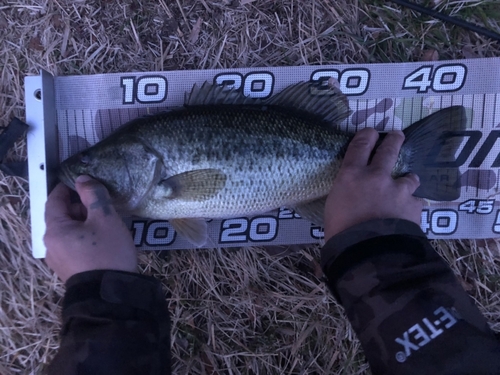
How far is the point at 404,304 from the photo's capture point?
1718 millimetres

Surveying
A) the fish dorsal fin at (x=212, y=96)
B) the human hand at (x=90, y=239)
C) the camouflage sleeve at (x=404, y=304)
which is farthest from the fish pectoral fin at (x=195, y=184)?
the camouflage sleeve at (x=404, y=304)

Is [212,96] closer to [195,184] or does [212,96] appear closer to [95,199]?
[195,184]

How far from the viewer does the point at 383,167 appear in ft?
6.97

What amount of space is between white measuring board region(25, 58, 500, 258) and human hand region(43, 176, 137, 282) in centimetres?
52

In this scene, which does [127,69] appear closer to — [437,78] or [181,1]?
[181,1]

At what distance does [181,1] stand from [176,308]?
1.92m

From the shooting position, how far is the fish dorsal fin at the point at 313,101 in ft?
A: 7.78

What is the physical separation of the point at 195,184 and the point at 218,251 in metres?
0.61

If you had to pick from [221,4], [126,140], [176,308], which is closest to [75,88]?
[126,140]

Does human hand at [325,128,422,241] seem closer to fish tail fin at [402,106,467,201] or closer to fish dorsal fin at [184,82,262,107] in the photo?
A: fish tail fin at [402,106,467,201]

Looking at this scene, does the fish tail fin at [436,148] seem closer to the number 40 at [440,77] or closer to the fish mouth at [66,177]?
the number 40 at [440,77]

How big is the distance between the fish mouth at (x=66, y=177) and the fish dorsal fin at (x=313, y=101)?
116cm

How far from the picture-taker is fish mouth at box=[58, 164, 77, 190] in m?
2.18

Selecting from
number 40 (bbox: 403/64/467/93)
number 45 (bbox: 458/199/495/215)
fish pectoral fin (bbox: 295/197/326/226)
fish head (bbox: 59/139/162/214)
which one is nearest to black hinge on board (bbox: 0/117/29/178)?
fish head (bbox: 59/139/162/214)
